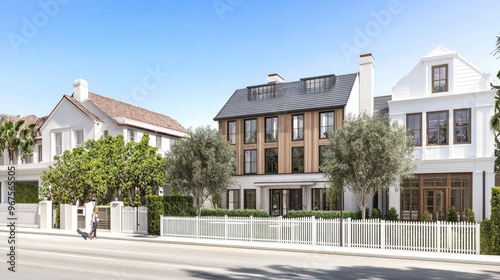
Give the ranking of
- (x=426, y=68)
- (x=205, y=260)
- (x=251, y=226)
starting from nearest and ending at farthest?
(x=205, y=260) → (x=251, y=226) → (x=426, y=68)

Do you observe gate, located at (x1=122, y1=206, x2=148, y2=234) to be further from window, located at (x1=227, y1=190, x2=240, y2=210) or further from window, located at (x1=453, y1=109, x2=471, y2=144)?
window, located at (x1=453, y1=109, x2=471, y2=144)

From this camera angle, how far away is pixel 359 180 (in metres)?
22.2

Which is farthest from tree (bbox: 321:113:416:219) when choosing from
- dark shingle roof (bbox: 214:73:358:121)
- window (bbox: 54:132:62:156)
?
window (bbox: 54:132:62:156)

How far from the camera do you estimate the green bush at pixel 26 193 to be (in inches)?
1387

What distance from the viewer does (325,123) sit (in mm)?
31531

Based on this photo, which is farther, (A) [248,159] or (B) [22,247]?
(A) [248,159]

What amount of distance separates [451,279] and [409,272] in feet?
4.30

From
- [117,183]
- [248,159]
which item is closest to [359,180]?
[248,159]

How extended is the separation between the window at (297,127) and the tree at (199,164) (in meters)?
7.40

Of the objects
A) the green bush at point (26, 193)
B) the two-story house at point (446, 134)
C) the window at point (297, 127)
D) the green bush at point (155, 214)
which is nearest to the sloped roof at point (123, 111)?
the green bush at point (26, 193)

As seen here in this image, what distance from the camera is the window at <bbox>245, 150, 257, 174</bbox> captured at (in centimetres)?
3384

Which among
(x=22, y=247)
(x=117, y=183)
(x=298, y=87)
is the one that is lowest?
(x=22, y=247)

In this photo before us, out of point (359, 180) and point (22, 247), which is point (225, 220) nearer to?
point (359, 180)

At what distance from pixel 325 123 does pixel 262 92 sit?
6795 millimetres
